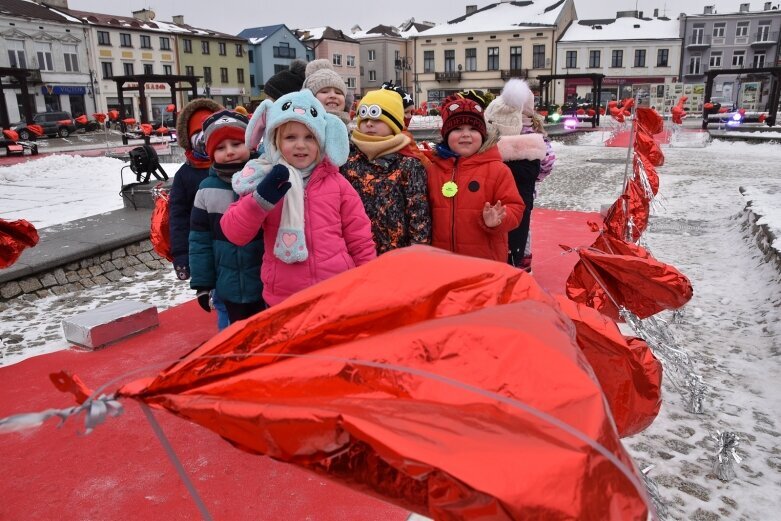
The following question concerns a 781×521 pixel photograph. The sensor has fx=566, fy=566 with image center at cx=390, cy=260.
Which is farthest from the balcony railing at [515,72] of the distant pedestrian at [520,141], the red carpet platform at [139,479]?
the red carpet platform at [139,479]

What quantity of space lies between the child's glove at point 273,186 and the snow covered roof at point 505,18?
157 feet

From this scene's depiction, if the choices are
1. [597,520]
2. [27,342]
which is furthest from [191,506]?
[27,342]

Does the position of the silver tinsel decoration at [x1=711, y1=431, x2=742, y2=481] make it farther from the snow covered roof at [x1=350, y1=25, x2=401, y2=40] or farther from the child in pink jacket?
the snow covered roof at [x1=350, y1=25, x2=401, y2=40]

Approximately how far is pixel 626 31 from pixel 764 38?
10051mm

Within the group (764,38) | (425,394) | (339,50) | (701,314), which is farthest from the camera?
(339,50)

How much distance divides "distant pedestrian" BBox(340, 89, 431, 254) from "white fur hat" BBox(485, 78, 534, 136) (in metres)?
1.33

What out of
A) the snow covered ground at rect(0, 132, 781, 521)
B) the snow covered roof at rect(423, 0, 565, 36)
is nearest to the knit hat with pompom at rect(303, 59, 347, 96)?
the snow covered ground at rect(0, 132, 781, 521)

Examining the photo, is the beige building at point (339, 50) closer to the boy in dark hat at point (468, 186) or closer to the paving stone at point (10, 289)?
the paving stone at point (10, 289)

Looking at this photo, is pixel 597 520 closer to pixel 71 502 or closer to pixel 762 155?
pixel 71 502

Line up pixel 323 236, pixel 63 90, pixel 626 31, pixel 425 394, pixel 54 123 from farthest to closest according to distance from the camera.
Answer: pixel 626 31
pixel 63 90
pixel 54 123
pixel 323 236
pixel 425 394

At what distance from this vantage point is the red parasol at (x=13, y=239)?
3.59 metres

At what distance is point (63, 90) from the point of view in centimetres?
3678

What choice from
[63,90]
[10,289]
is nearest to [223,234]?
[10,289]

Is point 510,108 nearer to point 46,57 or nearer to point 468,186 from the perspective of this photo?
point 468,186
